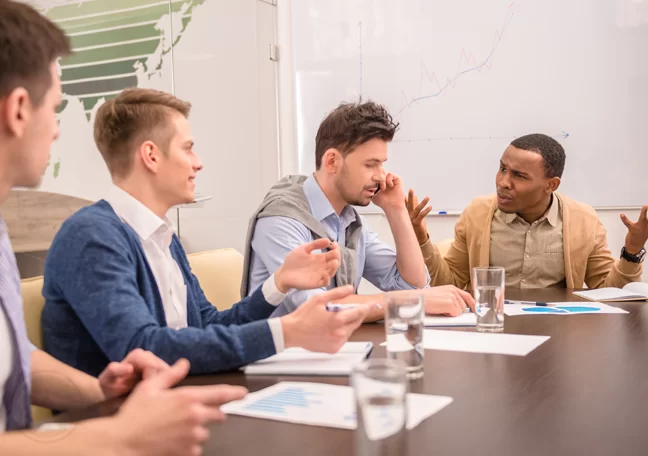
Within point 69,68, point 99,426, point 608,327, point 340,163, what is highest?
point 69,68

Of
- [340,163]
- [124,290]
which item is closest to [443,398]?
[124,290]

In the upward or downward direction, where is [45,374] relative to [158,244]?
downward

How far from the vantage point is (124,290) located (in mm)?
1248

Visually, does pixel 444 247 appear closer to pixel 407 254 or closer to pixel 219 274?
pixel 407 254

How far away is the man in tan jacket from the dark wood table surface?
123 cm

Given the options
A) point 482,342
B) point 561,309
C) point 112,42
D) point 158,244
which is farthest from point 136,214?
point 112,42

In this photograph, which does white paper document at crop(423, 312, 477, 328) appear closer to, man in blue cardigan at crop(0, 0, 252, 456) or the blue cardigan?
the blue cardigan

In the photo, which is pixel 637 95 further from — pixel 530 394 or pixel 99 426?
pixel 99 426

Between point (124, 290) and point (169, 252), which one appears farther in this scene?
point (169, 252)

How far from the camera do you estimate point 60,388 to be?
3.82 feet

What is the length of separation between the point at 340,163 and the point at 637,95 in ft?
6.31

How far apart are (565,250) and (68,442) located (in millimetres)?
2280

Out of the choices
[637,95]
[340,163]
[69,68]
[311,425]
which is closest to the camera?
[311,425]

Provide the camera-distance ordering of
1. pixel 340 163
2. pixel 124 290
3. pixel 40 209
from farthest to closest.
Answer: pixel 40 209 → pixel 340 163 → pixel 124 290
